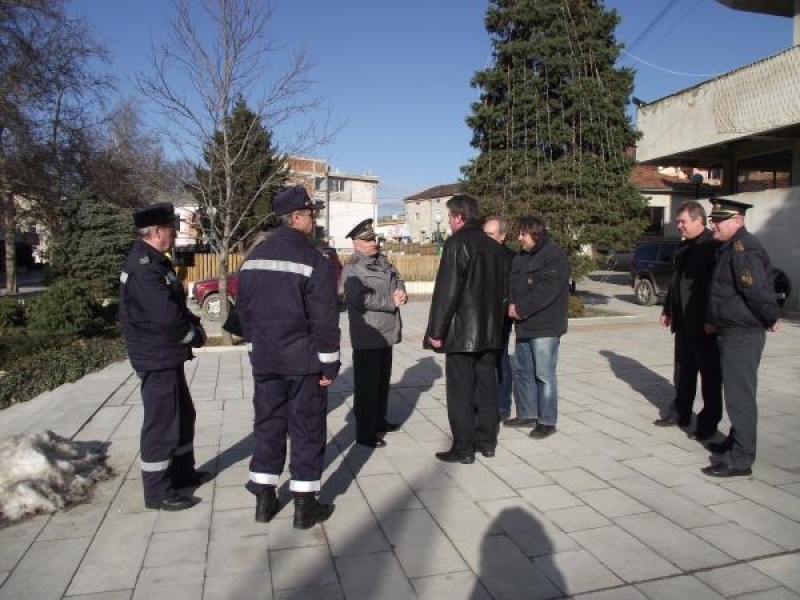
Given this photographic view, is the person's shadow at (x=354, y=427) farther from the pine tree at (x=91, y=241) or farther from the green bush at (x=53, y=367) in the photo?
the pine tree at (x=91, y=241)

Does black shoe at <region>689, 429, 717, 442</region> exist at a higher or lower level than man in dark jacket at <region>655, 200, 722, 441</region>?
lower

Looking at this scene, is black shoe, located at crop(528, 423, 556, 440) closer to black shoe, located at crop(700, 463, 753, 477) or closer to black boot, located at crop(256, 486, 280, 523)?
black shoe, located at crop(700, 463, 753, 477)

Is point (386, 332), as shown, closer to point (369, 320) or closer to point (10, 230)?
point (369, 320)

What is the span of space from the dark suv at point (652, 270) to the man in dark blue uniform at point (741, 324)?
43.1ft

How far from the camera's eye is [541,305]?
5.21m

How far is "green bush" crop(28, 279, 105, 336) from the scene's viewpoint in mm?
10648

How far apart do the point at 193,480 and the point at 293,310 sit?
1639mm

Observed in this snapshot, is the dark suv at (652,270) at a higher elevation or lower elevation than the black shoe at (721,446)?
higher

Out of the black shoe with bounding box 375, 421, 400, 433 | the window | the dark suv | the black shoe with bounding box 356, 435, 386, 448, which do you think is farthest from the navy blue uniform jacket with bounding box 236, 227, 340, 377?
the window

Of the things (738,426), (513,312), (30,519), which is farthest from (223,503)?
(738,426)

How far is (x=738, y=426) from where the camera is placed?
4.39 m

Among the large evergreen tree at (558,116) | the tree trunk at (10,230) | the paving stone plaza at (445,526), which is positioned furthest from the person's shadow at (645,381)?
the tree trunk at (10,230)

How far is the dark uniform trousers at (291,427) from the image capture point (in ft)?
11.9

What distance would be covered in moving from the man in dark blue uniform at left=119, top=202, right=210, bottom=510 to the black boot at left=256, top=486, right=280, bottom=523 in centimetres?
54
